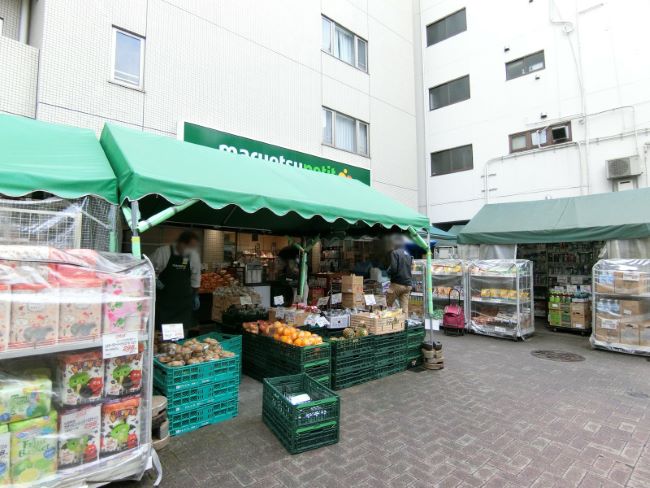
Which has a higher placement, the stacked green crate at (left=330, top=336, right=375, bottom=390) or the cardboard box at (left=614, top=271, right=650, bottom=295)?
the cardboard box at (left=614, top=271, right=650, bottom=295)

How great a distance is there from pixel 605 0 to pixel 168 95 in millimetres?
12899

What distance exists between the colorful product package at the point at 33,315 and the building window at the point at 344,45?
11132mm

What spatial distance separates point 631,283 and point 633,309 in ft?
1.69

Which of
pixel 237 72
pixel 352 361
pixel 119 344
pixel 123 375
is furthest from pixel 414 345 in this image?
pixel 237 72

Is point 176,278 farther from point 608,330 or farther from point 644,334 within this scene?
point 644,334

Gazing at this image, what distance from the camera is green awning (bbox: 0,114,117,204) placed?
135 inches

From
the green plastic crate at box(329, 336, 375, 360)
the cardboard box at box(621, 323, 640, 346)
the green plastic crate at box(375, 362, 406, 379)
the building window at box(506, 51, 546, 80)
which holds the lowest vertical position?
the green plastic crate at box(375, 362, 406, 379)

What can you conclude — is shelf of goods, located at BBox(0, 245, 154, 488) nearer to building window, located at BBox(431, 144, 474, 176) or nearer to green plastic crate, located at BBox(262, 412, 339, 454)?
green plastic crate, located at BBox(262, 412, 339, 454)

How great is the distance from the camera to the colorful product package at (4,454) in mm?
2287

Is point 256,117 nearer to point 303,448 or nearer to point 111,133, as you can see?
point 111,133

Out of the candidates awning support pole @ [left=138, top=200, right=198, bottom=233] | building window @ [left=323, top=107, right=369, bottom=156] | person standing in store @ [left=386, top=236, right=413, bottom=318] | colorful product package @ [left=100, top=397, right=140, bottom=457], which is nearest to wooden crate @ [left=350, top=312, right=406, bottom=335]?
person standing in store @ [left=386, top=236, right=413, bottom=318]

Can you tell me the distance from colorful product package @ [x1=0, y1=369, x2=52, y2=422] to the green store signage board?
604 centimetres

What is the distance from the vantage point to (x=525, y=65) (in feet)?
41.8

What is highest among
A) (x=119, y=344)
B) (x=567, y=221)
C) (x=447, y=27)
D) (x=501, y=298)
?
(x=447, y=27)
